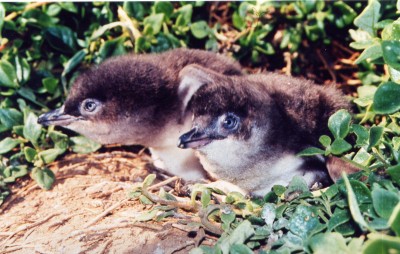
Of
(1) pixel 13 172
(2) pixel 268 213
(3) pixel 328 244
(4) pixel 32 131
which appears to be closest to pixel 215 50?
(4) pixel 32 131

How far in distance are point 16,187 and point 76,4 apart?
136 centimetres

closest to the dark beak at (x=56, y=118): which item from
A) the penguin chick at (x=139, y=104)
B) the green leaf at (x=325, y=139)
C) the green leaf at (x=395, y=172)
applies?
the penguin chick at (x=139, y=104)

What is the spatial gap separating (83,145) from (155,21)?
39.0 inches

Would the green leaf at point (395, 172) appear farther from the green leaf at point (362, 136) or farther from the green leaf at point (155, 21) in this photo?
the green leaf at point (155, 21)

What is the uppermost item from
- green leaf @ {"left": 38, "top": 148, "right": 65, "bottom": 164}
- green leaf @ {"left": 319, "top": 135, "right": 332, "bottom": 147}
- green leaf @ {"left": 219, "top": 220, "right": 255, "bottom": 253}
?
green leaf @ {"left": 319, "top": 135, "right": 332, "bottom": 147}

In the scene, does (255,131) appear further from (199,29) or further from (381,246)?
(381,246)

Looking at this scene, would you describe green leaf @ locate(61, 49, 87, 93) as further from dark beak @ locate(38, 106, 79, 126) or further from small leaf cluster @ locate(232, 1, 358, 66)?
small leaf cluster @ locate(232, 1, 358, 66)

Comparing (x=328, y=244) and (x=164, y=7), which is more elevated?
(x=164, y=7)

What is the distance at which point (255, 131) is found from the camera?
2.79 metres

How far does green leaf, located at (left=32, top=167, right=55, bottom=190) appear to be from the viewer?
10.1 feet

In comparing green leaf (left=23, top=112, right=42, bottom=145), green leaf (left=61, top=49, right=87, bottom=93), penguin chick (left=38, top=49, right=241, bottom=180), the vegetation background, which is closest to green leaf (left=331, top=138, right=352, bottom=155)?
the vegetation background

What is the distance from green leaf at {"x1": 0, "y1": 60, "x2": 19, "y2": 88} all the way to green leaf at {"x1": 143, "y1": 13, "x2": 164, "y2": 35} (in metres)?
0.95

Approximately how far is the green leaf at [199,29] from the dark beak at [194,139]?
1232mm

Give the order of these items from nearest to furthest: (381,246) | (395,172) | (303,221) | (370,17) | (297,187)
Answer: (381,246), (395,172), (303,221), (297,187), (370,17)
